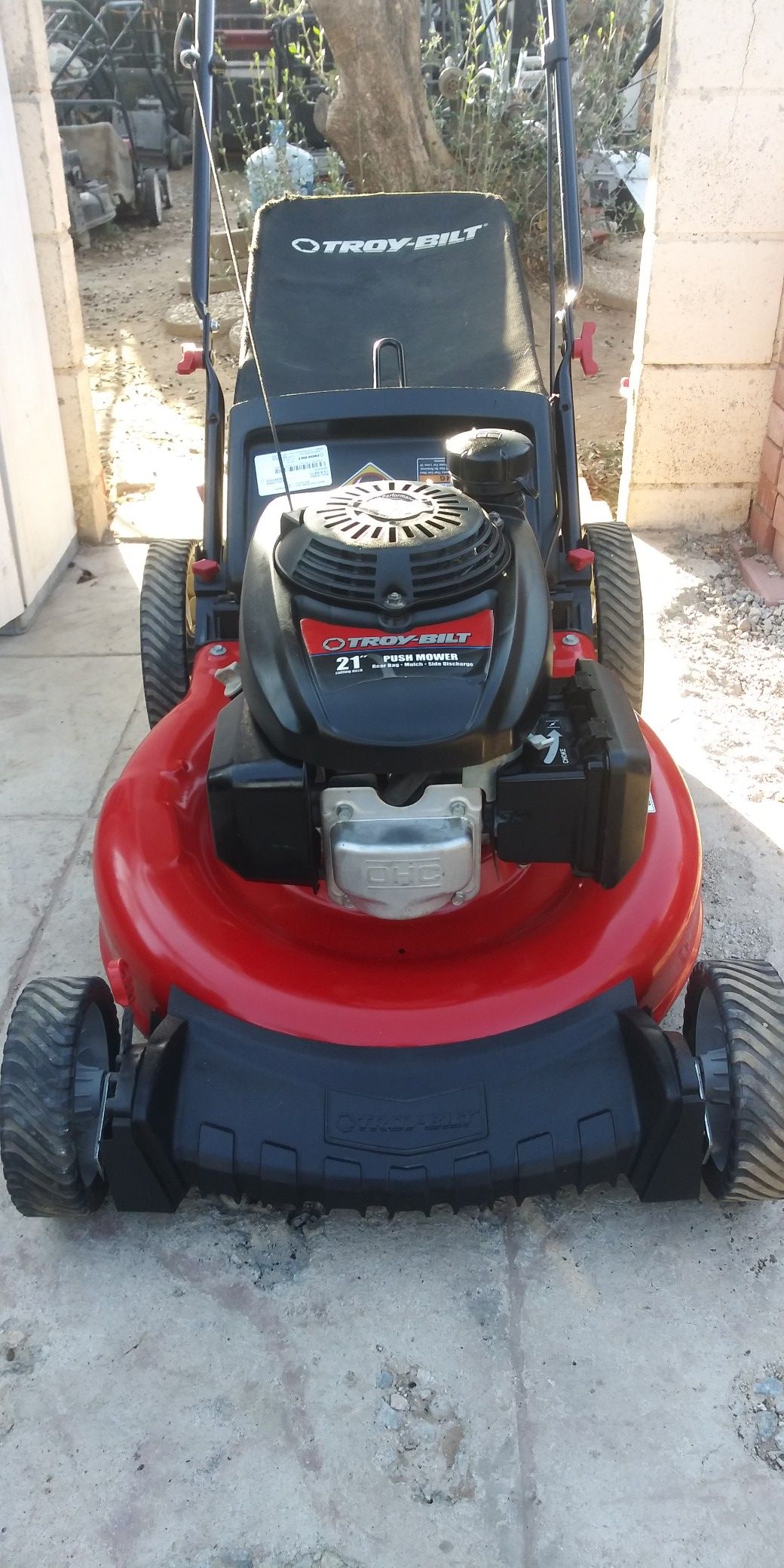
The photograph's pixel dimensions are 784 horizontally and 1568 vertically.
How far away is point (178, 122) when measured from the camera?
34.8 feet

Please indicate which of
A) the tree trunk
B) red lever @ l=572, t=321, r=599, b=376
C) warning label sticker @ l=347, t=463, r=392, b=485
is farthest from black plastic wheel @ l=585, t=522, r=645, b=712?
the tree trunk

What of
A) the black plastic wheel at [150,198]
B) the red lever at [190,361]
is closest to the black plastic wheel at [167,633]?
the red lever at [190,361]

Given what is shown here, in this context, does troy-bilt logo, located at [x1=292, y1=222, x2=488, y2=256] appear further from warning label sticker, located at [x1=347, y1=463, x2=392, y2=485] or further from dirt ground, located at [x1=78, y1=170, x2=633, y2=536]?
dirt ground, located at [x1=78, y1=170, x2=633, y2=536]

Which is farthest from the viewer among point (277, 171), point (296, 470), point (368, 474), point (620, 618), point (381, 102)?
point (277, 171)

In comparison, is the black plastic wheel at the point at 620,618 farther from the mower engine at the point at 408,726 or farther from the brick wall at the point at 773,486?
the brick wall at the point at 773,486

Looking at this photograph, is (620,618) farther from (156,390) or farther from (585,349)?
(156,390)

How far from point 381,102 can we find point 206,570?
178 inches

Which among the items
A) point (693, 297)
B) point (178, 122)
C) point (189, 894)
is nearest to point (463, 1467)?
point (189, 894)

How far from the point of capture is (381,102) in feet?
19.4

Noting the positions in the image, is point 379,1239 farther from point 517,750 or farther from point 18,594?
point 18,594

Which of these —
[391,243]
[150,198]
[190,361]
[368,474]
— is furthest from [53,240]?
[150,198]

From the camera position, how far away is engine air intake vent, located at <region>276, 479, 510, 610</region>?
150 centimetres

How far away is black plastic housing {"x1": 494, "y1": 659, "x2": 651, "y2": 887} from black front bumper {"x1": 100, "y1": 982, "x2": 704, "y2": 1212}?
222 millimetres

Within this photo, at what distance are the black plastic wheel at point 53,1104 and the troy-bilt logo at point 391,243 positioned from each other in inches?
72.8
